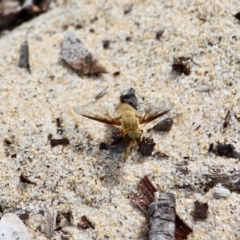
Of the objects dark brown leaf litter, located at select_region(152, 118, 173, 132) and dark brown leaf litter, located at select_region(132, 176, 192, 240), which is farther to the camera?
dark brown leaf litter, located at select_region(152, 118, 173, 132)

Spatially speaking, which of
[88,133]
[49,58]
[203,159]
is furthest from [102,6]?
[203,159]

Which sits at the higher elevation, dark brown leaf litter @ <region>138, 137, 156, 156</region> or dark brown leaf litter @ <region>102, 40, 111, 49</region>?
dark brown leaf litter @ <region>102, 40, 111, 49</region>

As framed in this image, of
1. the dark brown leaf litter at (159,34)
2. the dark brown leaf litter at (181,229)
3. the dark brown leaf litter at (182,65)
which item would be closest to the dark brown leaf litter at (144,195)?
the dark brown leaf litter at (181,229)

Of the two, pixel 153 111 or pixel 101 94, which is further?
pixel 101 94

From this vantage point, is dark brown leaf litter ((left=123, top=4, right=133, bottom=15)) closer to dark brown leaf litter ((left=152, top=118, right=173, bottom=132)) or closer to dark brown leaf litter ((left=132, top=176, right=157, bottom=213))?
dark brown leaf litter ((left=152, top=118, right=173, bottom=132))

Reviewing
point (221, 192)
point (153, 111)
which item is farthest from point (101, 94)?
point (221, 192)

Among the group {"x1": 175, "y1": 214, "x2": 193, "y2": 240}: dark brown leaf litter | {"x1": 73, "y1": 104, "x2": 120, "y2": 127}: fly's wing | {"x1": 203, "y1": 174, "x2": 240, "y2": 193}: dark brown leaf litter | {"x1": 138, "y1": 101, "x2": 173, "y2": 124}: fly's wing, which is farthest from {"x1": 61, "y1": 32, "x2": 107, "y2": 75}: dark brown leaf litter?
{"x1": 175, "y1": 214, "x2": 193, "y2": 240}: dark brown leaf litter

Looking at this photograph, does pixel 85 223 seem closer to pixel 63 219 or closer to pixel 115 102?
pixel 63 219
